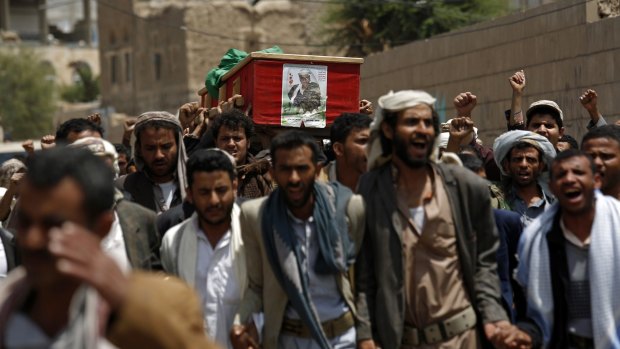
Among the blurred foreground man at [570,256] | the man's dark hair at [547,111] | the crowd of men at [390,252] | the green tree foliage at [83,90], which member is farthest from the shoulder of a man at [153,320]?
the green tree foliage at [83,90]

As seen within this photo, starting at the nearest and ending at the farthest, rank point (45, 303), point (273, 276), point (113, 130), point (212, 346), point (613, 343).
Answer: point (45, 303) → point (212, 346) → point (613, 343) → point (273, 276) → point (113, 130)

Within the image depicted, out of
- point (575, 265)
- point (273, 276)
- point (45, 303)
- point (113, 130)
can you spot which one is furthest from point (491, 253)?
point (113, 130)

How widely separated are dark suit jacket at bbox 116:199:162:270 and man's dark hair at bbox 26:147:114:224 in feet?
8.74

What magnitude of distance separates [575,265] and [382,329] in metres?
0.91

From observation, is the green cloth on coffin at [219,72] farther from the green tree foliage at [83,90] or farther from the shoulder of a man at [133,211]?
the green tree foliage at [83,90]

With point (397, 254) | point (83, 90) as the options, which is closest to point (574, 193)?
point (397, 254)

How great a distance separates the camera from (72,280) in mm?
2861

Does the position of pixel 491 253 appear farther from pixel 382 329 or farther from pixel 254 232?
pixel 254 232

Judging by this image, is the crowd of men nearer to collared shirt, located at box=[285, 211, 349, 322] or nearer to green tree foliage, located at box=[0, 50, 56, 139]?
collared shirt, located at box=[285, 211, 349, 322]

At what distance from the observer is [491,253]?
5.48m

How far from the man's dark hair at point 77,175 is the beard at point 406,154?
2579 mm

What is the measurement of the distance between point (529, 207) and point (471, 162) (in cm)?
82

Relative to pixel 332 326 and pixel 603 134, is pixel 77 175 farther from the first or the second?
pixel 603 134

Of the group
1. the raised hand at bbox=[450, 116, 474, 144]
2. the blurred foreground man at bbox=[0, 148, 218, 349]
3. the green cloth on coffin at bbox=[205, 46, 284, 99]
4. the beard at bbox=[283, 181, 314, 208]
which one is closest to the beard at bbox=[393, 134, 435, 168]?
the beard at bbox=[283, 181, 314, 208]
